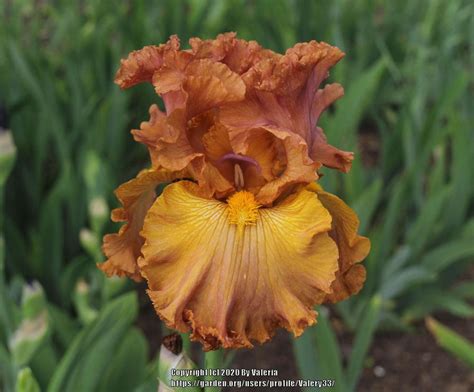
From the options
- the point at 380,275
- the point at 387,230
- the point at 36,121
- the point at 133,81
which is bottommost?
the point at 380,275

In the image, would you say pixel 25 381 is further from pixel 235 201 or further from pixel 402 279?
pixel 402 279

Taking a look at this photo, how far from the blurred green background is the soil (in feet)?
0.12

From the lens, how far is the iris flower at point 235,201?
0.72 meters

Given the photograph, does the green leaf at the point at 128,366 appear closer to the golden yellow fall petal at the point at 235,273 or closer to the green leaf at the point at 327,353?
the green leaf at the point at 327,353

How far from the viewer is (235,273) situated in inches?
28.2

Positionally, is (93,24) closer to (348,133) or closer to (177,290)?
(348,133)

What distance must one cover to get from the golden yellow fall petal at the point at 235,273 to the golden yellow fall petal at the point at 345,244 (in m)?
0.07

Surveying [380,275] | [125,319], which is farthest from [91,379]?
[380,275]

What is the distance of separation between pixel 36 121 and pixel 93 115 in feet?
0.76

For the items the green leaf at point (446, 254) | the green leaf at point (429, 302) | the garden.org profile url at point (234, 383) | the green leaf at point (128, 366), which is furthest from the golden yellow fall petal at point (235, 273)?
the green leaf at point (429, 302)

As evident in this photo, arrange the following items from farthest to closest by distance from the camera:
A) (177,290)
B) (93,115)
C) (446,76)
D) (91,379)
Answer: (446,76) < (93,115) < (91,379) < (177,290)

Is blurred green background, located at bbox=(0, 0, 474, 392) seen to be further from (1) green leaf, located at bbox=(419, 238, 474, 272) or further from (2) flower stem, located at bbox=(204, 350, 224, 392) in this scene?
(2) flower stem, located at bbox=(204, 350, 224, 392)

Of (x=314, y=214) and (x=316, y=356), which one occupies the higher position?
(x=314, y=214)

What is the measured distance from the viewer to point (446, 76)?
7.88ft
